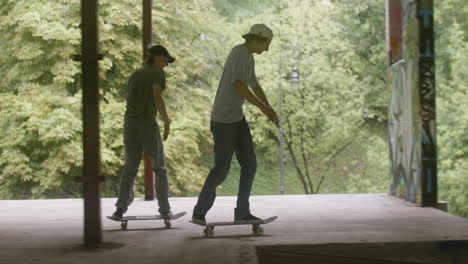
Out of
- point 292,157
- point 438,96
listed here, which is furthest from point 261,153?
point 438,96

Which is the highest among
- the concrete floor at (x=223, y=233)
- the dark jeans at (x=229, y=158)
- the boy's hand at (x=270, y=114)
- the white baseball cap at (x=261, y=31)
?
the white baseball cap at (x=261, y=31)

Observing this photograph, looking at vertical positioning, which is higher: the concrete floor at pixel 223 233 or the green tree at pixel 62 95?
the green tree at pixel 62 95

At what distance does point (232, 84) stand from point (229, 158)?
25.1 inches

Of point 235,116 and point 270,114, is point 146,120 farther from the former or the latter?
point 270,114

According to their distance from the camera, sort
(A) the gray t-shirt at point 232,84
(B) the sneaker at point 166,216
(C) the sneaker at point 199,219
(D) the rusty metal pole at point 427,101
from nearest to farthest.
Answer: (A) the gray t-shirt at point 232,84
(C) the sneaker at point 199,219
(B) the sneaker at point 166,216
(D) the rusty metal pole at point 427,101

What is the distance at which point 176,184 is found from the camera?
73.7ft

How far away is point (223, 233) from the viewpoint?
6.13 metres

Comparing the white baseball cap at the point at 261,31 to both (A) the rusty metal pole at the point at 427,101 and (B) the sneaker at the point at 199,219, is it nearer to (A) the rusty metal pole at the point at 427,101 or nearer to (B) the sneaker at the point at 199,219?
(B) the sneaker at the point at 199,219

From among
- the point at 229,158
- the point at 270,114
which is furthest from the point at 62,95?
the point at 270,114

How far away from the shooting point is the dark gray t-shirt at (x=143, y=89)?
20.9 feet

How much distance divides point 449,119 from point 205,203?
20531 mm

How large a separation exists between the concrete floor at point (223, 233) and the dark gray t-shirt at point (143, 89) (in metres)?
1.11

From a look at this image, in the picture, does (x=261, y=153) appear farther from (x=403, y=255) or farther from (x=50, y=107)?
(x=403, y=255)

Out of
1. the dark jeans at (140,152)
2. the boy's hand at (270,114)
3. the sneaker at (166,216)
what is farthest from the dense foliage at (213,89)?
the boy's hand at (270,114)
